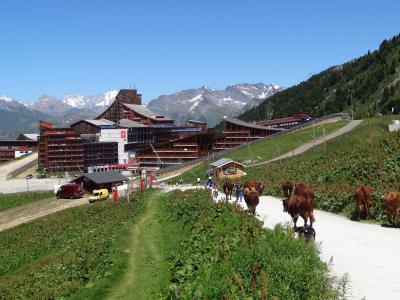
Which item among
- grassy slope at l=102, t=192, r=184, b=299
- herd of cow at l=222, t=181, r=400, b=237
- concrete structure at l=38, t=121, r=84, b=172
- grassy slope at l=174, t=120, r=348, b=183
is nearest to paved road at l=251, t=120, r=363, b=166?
grassy slope at l=174, t=120, r=348, b=183

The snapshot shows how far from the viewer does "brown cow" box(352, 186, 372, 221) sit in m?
25.3

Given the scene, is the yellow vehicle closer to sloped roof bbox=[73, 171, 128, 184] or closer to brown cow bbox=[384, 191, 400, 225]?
sloped roof bbox=[73, 171, 128, 184]

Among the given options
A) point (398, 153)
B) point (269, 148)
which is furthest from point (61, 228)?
point (269, 148)

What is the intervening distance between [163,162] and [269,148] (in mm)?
47461

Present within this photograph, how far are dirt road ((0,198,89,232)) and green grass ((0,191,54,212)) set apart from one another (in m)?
9.53

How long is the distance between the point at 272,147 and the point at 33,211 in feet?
205

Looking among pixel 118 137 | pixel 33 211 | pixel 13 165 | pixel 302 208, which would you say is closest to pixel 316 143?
pixel 33 211

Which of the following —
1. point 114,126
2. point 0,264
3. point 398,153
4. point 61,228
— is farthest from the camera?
point 114,126

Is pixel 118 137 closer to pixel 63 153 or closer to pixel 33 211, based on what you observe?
pixel 63 153

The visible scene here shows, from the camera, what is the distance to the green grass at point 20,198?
283 ft

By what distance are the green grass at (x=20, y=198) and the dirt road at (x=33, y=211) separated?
9.53m

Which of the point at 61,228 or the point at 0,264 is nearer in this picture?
the point at 0,264

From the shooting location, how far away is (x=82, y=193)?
82188mm

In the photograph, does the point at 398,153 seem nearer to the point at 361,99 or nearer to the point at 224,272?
the point at 224,272
